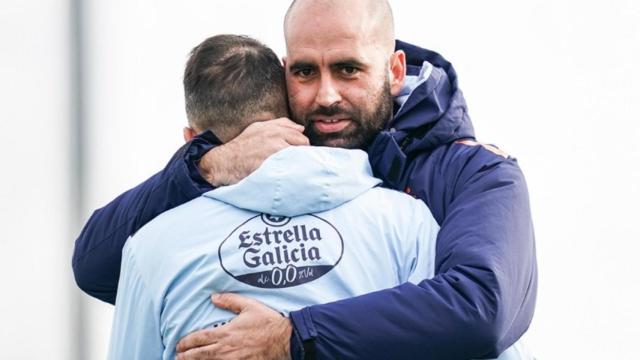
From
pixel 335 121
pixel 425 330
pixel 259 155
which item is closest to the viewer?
pixel 425 330

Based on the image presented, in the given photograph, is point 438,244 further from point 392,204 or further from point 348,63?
point 348,63

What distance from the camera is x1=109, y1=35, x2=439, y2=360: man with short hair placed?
1.92 m

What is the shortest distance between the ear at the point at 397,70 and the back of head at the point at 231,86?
345 mm

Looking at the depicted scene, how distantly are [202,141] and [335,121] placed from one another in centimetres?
37

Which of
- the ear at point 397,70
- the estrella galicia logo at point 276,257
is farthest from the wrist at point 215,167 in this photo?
the ear at point 397,70

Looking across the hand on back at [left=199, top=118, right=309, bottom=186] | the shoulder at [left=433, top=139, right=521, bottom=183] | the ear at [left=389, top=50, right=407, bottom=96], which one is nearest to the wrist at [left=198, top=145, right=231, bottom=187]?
the hand on back at [left=199, top=118, right=309, bottom=186]

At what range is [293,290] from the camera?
192cm

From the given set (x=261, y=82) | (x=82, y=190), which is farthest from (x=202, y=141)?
(x=82, y=190)

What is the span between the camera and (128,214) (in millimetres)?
2215

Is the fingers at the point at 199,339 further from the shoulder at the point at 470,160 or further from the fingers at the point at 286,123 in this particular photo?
the shoulder at the point at 470,160

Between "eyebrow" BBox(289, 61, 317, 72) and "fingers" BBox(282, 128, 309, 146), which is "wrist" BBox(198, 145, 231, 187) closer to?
"fingers" BBox(282, 128, 309, 146)

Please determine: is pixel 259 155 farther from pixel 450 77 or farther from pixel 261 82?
pixel 450 77

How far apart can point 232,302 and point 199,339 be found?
0.29 ft

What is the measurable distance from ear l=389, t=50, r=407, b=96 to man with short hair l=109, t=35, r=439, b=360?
59cm
